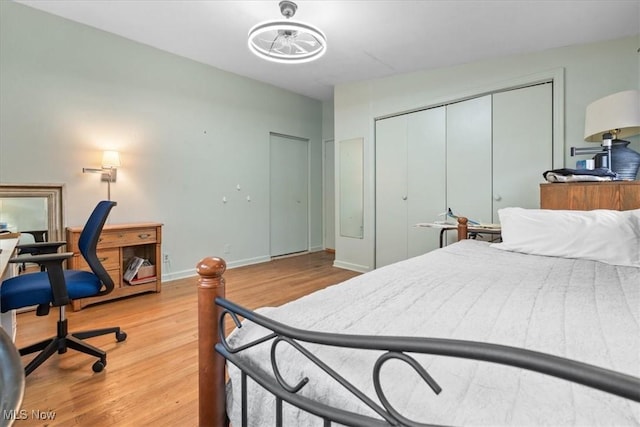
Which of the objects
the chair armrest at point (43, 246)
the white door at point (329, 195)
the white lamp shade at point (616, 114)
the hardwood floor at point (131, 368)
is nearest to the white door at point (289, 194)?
the white door at point (329, 195)

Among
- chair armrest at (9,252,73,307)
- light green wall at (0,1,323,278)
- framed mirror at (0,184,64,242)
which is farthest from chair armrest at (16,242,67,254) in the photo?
light green wall at (0,1,323,278)

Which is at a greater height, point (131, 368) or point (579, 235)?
point (579, 235)

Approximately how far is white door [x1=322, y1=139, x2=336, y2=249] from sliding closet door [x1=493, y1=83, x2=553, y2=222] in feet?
9.53

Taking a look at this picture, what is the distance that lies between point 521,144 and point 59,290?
13.3ft

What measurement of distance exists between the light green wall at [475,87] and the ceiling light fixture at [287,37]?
135cm

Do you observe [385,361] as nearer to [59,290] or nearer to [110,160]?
[59,290]

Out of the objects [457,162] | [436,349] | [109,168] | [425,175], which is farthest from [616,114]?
[109,168]

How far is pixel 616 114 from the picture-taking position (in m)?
2.27

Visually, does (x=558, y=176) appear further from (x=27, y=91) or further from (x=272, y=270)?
(x=27, y=91)

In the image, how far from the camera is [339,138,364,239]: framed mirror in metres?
4.50

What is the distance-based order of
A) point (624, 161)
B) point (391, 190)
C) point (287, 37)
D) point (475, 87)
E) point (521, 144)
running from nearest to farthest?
point (624, 161), point (287, 37), point (521, 144), point (475, 87), point (391, 190)

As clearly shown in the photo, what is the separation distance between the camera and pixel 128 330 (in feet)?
7.86

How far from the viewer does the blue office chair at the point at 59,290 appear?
66.2 inches

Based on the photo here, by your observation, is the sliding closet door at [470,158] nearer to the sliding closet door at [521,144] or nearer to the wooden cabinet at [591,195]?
the sliding closet door at [521,144]
